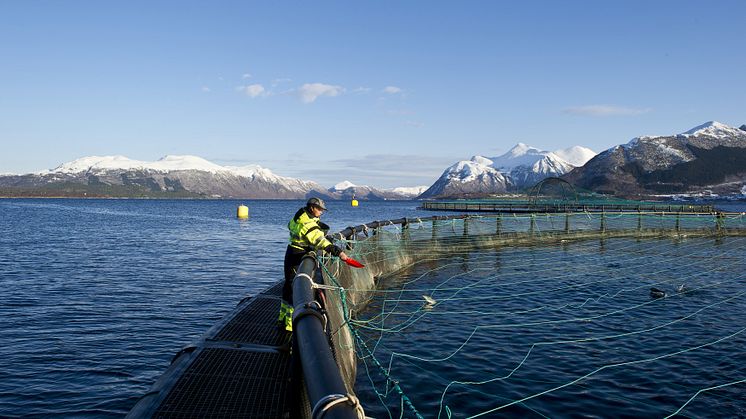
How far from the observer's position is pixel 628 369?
9852mm

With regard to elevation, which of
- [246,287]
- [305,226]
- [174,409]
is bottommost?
[246,287]

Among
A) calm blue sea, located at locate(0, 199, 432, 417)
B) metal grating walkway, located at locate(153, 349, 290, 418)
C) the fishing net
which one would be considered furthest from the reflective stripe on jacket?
calm blue sea, located at locate(0, 199, 432, 417)

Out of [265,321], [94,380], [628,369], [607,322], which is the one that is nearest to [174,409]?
[265,321]

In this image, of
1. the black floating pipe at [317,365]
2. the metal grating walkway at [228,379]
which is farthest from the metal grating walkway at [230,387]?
the black floating pipe at [317,365]

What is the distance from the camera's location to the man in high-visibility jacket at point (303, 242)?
26.7 ft

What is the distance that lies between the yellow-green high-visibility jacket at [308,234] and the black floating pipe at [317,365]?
2.35 m

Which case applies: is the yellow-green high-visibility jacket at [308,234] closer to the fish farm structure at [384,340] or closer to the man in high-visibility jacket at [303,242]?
the man in high-visibility jacket at [303,242]

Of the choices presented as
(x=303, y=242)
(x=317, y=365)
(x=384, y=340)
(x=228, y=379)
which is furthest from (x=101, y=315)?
(x=317, y=365)

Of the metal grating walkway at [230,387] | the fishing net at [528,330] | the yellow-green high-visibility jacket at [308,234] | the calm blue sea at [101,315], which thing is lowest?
the calm blue sea at [101,315]

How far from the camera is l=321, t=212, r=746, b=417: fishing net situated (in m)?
8.49

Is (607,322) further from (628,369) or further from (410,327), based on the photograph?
(410,327)

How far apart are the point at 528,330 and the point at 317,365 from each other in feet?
32.9

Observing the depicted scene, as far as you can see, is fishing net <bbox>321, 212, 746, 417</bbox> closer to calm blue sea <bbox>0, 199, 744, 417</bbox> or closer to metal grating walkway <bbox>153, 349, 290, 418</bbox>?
metal grating walkway <bbox>153, 349, 290, 418</bbox>

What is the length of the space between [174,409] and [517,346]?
25.2 ft
